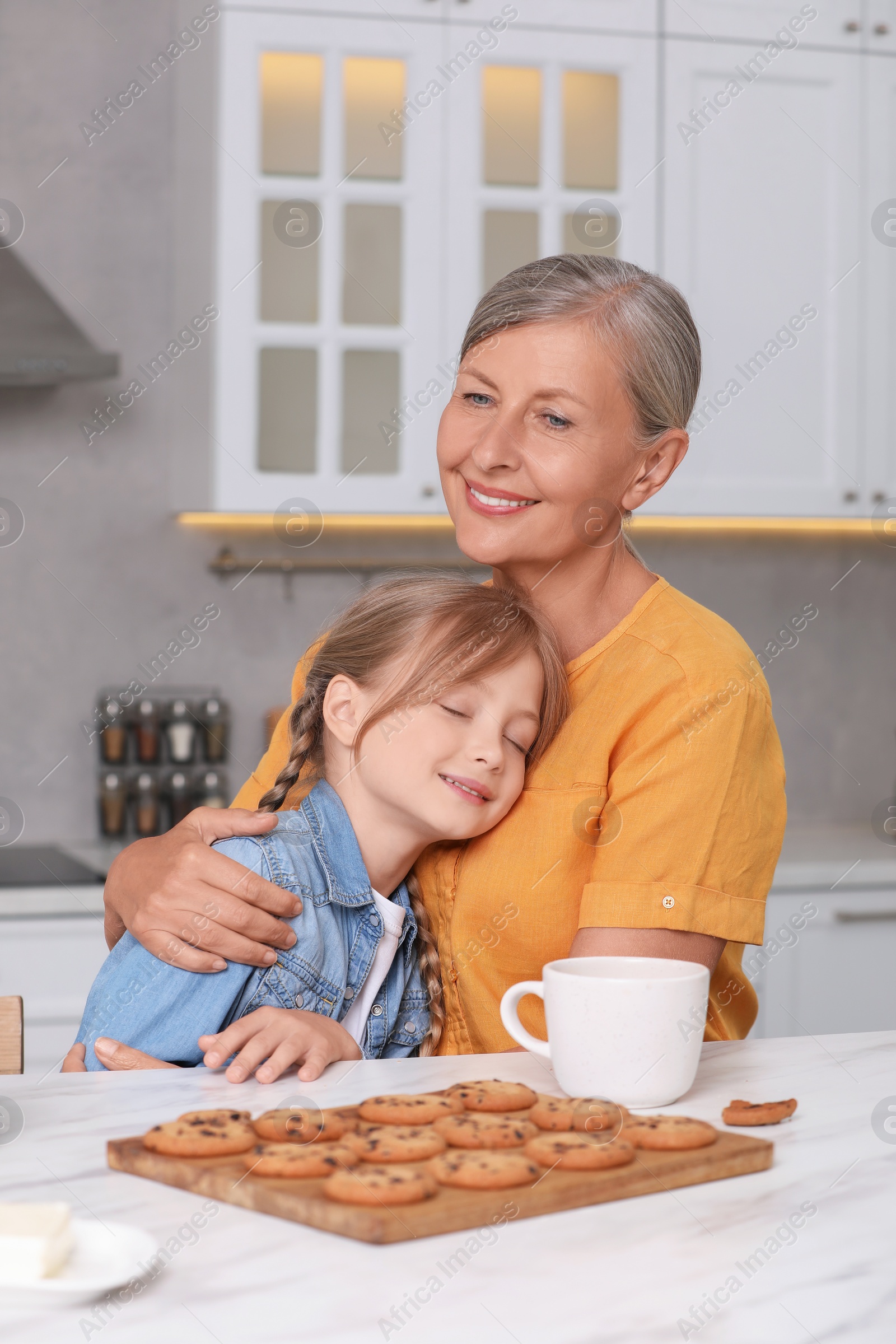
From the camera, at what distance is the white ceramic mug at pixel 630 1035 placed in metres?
0.71

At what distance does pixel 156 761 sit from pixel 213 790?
0.15 m

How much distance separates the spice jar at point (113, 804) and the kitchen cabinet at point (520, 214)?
0.57 meters

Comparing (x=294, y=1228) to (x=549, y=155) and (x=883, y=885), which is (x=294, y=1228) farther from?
(x=549, y=155)

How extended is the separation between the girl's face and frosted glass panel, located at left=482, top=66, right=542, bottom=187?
166 cm

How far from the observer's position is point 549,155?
8.20 feet

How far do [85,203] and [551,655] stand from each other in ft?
6.66

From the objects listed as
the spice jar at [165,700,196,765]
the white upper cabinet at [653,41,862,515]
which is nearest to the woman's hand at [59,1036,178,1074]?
the spice jar at [165,700,196,765]

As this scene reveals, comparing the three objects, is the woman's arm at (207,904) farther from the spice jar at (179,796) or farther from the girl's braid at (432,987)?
the spice jar at (179,796)

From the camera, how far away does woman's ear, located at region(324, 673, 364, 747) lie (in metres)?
1.17

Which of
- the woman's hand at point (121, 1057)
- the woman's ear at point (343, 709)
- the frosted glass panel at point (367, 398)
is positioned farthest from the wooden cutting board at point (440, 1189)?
the frosted glass panel at point (367, 398)

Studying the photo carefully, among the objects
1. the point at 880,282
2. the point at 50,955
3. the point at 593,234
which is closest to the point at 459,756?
the point at 50,955

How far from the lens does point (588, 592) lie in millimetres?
1202

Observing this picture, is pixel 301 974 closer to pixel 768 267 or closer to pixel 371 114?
pixel 371 114

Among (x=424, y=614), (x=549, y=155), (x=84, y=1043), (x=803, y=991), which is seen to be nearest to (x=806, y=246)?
(x=549, y=155)
